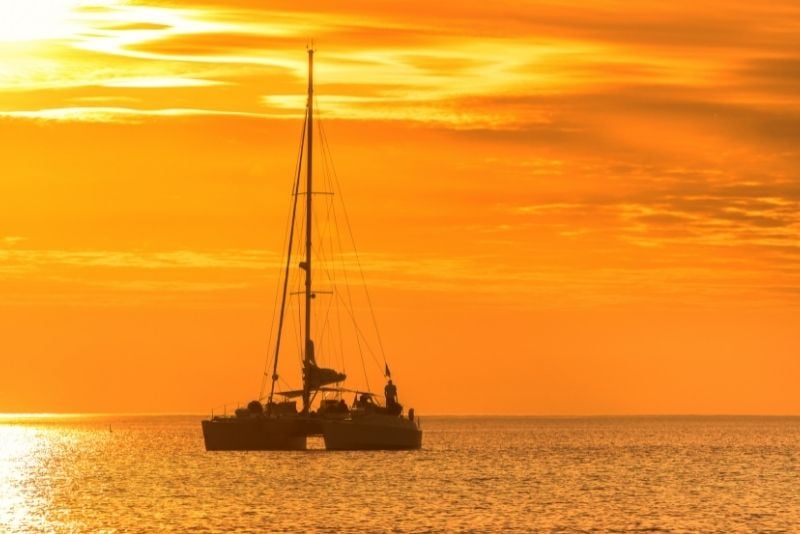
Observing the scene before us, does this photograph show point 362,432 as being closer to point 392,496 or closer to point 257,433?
point 257,433

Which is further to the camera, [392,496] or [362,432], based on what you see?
[362,432]

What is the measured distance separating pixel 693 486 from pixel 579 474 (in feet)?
60.5

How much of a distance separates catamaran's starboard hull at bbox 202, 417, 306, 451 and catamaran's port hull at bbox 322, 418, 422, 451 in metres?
2.83

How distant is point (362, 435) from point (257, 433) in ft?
27.7

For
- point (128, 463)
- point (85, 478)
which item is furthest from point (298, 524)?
point (128, 463)

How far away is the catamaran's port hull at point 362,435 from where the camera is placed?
150 metres

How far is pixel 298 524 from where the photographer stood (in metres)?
100

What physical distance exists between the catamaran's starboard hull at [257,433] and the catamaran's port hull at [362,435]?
2825 millimetres

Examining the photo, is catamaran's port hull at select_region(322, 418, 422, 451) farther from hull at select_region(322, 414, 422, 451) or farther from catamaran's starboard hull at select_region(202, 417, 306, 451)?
catamaran's starboard hull at select_region(202, 417, 306, 451)

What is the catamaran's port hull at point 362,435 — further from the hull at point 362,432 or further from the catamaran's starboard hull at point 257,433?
the catamaran's starboard hull at point 257,433

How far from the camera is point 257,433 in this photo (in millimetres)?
151000

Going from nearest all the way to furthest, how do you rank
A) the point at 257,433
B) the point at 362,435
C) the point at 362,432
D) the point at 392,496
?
1. the point at 392,496
2. the point at 362,432
3. the point at 362,435
4. the point at 257,433

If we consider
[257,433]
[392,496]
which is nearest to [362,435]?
[257,433]

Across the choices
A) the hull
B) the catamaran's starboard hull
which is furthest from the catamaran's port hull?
the catamaran's starboard hull
